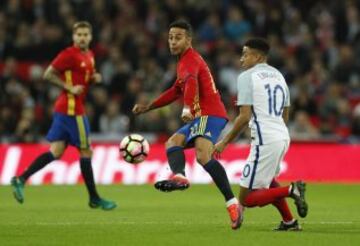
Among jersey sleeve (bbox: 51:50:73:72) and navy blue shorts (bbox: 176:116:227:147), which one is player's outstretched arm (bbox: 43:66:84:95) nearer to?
jersey sleeve (bbox: 51:50:73:72)

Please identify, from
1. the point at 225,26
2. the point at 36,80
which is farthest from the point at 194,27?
the point at 36,80

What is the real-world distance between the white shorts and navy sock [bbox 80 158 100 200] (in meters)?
3.90

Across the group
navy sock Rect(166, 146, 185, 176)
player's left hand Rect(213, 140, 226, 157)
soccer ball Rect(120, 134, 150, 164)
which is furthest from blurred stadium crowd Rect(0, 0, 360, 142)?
player's left hand Rect(213, 140, 226, 157)

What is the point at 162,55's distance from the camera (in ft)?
79.3

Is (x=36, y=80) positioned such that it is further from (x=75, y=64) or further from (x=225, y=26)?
(x=75, y=64)

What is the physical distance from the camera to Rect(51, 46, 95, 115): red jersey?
1396 centimetres

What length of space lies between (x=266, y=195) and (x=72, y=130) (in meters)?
4.41

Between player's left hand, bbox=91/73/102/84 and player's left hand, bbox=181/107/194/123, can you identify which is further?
player's left hand, bbox=91/73/102/84

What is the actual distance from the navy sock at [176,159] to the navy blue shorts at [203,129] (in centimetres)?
16

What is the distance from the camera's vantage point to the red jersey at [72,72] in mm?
13961

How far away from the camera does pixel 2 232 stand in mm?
10281

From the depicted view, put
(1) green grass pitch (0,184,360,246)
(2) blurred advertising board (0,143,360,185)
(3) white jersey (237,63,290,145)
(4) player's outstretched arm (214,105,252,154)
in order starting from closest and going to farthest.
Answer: (1) green grass pitch (0,184,360,246) → (4) player's outstretched arm (214,105,252,154) → (3) white jersey (237,63,290,145) → (2) blurred advertising board (0,143,360,185)

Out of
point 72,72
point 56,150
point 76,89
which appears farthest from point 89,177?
point 72,72

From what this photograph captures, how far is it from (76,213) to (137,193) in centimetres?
432
